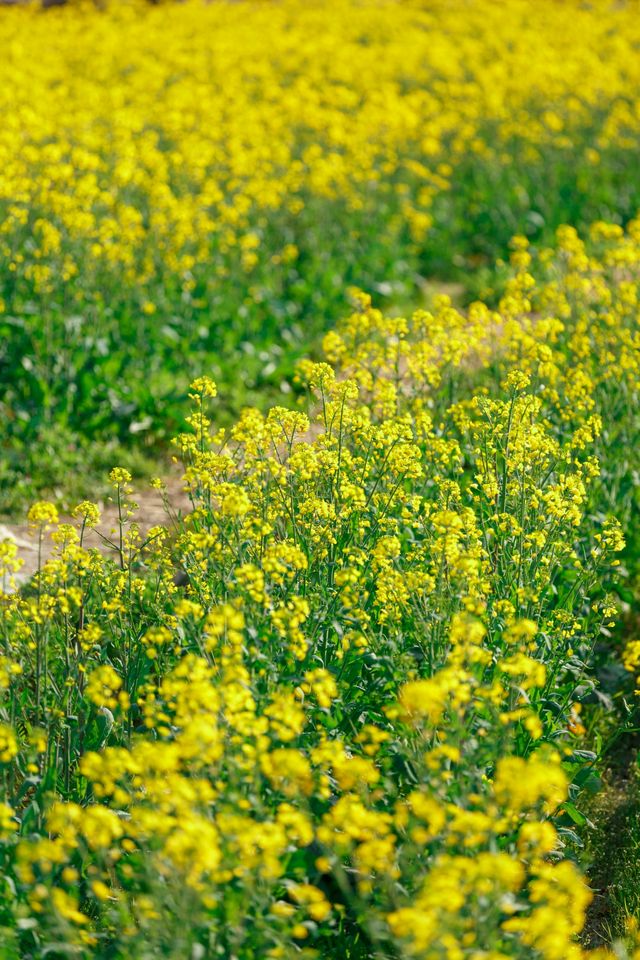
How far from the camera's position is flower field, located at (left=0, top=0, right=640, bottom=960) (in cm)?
306

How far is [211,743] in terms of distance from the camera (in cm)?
313

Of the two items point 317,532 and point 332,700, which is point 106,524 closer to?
point 317,532

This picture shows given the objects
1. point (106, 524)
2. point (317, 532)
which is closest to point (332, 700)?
point (317, 532)

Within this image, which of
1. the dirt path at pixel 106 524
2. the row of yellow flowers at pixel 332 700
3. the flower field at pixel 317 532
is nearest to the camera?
the row of yellow flowers at pixel 332 700

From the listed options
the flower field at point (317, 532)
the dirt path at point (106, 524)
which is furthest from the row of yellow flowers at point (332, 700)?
the dirt path at point (106, 524)

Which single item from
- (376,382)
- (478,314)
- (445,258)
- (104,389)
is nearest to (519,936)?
(376,382)

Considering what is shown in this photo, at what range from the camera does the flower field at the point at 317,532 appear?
306cm

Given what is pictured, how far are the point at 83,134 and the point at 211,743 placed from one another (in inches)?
306

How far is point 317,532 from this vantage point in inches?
171

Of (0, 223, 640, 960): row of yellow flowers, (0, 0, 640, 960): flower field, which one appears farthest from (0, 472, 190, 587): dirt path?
(0, 223, 640, 960): row of yellow flowers

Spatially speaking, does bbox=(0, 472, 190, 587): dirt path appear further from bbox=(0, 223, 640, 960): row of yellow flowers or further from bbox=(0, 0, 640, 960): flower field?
bbox=(0, 223, 640, 960): row of yellow flowers

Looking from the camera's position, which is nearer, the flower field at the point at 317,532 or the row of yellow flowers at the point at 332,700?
the row of yellow flowers at the point at 332,700

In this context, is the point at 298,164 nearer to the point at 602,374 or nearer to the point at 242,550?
the point at 602,374

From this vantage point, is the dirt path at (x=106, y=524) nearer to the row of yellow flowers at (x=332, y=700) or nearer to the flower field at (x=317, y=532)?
the flower field at (x=317, y=532)
